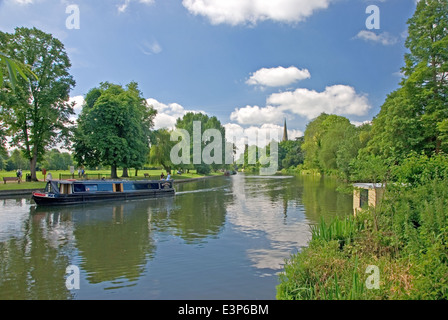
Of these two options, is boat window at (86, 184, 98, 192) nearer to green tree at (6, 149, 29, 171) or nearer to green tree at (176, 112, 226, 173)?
green tree at (176, 112, 226, 173)

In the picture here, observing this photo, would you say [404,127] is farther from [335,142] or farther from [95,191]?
[335,142]

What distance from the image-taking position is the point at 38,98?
32125mm

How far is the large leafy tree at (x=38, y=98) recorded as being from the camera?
30922mm

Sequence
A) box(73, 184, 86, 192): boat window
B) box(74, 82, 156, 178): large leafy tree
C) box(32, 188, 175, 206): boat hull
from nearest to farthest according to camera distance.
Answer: box(32, 188, 175, 206): boat hull → box(73, 184, 86, 192): boat window → box(74, 82, 156, 178): large leafy tree

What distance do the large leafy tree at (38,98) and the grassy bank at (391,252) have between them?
3166 cm

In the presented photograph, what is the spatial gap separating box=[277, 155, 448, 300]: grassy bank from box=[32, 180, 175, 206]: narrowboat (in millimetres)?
19327

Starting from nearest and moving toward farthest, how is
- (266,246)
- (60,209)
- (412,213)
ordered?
1. (412,213)
2. (266,246)
3. (60,209)

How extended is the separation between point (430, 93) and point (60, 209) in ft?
88.7

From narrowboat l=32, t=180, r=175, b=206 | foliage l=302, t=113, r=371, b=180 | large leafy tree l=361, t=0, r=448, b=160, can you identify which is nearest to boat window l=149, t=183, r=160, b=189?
narrowboat l=32, t=180, r=175, b=206

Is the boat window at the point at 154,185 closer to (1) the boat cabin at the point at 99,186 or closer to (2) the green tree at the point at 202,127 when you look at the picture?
(1) the boat cabin at the point at 99,186

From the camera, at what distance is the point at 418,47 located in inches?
959

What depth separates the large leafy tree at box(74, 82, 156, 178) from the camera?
119 ft
